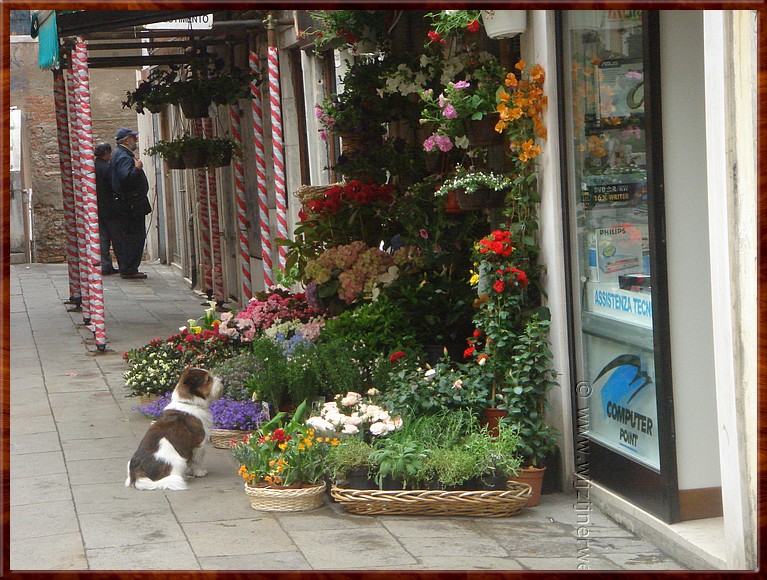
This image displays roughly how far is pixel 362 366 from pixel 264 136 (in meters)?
6.32

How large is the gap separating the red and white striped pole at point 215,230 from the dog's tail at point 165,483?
7.99 m

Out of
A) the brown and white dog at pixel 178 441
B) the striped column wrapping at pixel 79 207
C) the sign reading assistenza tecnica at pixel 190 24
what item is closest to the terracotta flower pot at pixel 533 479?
the brown and white dog at pixel 178 441

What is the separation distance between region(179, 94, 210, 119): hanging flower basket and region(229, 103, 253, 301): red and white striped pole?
27.7 inches

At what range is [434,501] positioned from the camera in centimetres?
523

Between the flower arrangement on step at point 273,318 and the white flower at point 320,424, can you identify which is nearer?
the white flower at point 320,424

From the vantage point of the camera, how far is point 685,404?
482cm

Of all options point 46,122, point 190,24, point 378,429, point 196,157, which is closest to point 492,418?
point 378,429

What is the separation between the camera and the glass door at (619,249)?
15.8 ft

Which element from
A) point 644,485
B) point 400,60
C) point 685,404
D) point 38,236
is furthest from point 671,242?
point 38,236

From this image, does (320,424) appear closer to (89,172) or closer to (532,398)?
(532,398)

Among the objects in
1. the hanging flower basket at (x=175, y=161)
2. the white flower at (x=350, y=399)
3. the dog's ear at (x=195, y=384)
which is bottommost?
the white flower at (x=350, y=399)

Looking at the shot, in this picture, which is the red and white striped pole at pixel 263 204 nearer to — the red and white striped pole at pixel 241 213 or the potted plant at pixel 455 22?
the red and white striped pole at pixel 241 213

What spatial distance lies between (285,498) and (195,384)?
1.06 m

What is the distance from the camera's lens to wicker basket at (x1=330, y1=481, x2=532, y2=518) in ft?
17.1
